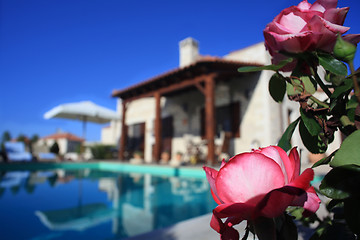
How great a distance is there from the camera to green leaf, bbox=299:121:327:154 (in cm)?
36

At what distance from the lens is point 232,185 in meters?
0.24

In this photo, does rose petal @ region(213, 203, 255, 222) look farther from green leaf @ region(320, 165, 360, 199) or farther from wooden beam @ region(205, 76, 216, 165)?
wooden beam @ region(205, 76, 216, 165)

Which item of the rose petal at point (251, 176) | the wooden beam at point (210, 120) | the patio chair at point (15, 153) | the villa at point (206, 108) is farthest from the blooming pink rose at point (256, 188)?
the patio chair at point (15, 153)

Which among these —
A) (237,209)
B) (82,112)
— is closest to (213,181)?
(237,209)

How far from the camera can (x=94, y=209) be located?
361 centimetres

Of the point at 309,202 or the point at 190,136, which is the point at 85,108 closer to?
the point at 190,136

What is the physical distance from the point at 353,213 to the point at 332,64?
20cm

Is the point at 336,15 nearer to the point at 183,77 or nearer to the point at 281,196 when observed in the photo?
the point at 281,196

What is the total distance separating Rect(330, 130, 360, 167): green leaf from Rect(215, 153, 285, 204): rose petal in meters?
0.07

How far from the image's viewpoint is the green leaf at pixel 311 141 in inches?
14.4

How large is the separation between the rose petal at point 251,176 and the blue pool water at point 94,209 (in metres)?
1.45

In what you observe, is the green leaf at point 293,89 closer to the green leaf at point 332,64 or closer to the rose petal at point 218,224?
the green leaf at point 332,64

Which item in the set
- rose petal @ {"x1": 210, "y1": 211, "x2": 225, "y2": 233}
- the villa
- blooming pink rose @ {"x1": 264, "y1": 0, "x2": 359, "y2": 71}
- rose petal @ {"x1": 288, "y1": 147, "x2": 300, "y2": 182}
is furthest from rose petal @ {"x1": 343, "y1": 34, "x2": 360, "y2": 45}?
the villa

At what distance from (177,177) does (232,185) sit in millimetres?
6794
